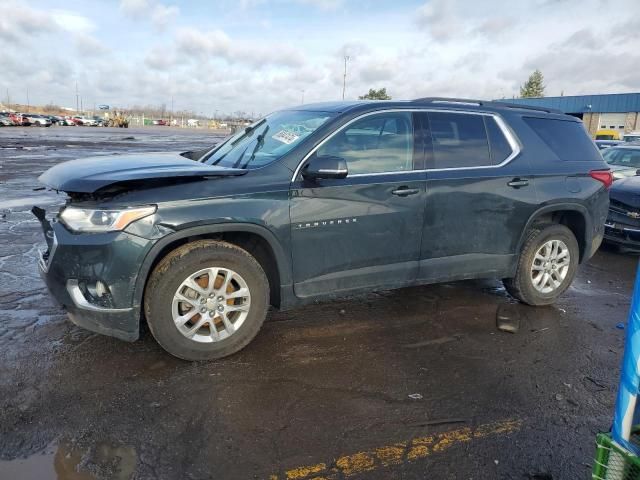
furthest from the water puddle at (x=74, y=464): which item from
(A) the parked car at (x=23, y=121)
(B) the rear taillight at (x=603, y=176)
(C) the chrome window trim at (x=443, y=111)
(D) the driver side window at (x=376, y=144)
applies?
(A) the parked car at (x=23, y=121)

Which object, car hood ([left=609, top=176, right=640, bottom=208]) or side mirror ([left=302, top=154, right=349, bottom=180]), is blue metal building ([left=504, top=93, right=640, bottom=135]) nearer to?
car hood ([left=609, top=176, right=640, bottom=208])

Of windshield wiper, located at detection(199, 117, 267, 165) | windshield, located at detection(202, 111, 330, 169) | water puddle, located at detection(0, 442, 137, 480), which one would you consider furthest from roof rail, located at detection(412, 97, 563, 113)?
water puddle, located at detection(0, 442, 137, 480)

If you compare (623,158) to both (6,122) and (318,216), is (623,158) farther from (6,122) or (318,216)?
(6,122)

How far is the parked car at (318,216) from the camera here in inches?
132

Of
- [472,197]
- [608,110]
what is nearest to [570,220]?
[472,197]

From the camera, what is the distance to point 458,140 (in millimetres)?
4512

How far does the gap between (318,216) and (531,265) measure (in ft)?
8.12

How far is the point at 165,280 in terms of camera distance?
3430mm

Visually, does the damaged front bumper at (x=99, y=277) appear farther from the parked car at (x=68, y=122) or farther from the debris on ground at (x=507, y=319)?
the parked car at (x=68, y=122)

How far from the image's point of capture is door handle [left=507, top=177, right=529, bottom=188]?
4.64m

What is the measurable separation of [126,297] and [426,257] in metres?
2.48

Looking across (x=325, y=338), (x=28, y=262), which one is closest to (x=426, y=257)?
(x=325, y=338)

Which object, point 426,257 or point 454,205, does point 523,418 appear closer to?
point 426,257

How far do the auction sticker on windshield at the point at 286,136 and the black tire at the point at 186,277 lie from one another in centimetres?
103
